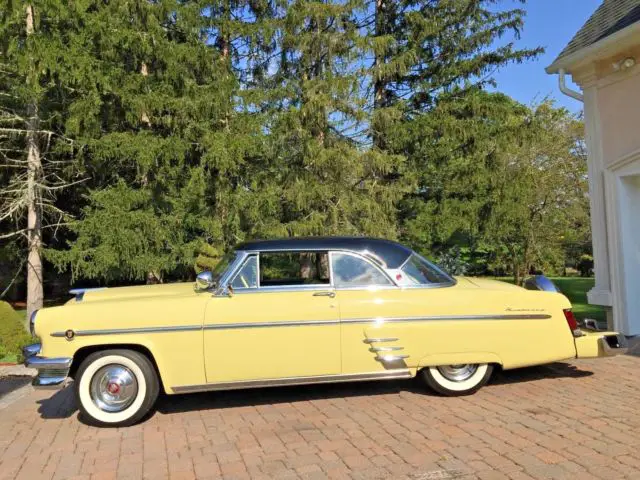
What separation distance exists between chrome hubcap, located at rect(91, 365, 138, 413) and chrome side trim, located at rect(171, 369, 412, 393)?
0.40 meters

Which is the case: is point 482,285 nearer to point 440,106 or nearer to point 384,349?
point 384,349

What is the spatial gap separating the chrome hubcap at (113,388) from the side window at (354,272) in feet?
6.92

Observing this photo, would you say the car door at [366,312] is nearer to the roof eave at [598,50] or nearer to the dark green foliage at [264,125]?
the roof eave at [598,50]

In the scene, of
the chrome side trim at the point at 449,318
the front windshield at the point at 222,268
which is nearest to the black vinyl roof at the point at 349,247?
the front windshield at the point at 222,268

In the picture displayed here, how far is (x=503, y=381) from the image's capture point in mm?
5820

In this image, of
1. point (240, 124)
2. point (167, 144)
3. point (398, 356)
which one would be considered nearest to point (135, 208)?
point (167, 144)

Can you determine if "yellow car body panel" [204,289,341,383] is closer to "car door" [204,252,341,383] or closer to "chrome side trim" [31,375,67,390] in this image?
"car door" [204,252,341,383]

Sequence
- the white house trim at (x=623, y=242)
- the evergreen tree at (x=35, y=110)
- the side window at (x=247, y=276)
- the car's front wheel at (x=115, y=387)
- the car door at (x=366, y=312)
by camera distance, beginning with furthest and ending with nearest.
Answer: the evergreen tree at (x=35, y=110) < the white house trim at (x=623, y=242) < the side window at (x=247, y=276) < the car door at (x=366, y=312) < the car's front wheel at (x=115, y=387)

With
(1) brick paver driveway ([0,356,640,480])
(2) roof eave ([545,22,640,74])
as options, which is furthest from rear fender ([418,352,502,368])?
(2) roof eave ([545,22,640,74])

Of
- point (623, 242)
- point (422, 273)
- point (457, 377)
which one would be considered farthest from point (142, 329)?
point (623, 242)

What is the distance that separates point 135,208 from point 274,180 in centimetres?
334

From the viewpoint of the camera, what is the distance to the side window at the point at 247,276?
203 inches

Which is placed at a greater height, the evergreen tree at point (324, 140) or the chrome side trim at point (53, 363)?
the evergreen tree at point (324, 140)

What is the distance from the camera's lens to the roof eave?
7.14m
